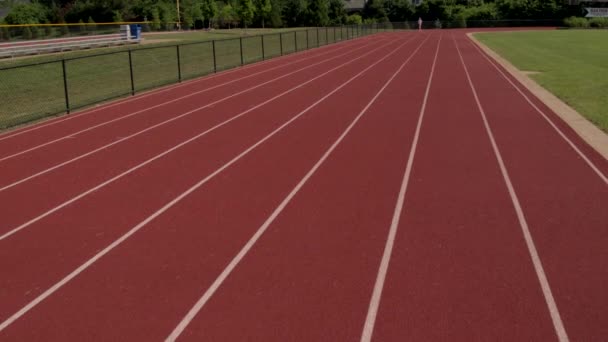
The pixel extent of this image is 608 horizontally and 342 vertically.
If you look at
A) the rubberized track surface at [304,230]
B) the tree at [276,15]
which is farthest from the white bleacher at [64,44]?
the tree at [276,15]

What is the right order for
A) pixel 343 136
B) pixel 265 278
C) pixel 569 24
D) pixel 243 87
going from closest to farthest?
pixel 265 278 → pixel 343 136 → pixel 243 87 → pixel 569 24

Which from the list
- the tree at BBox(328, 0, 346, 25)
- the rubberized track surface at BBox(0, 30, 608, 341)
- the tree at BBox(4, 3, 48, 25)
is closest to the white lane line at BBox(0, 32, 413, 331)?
the rubberized track surface at BBox(0, 30, 608, 341)

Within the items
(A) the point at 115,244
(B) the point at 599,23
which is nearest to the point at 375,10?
(B) the point at 599,23

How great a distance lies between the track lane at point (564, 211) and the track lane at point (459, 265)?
213mm

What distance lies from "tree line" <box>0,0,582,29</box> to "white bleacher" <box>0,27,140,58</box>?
26.4 metres

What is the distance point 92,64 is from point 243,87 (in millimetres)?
12231

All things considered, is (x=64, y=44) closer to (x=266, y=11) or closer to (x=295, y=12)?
(x=266, y=11)

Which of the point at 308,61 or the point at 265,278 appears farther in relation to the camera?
the point at 308,61

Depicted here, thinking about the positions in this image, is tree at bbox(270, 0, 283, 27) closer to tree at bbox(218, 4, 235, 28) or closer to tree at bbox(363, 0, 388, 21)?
tree at bbox(218, 4, 235, 28)

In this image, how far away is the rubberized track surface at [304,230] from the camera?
4.48 m

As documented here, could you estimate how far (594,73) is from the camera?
21109mm

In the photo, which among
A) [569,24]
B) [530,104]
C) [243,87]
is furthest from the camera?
[569,24]

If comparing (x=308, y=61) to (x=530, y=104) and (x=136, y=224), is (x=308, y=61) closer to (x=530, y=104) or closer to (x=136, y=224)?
(x=530, y=104)

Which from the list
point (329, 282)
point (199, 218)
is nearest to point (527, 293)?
point (329, 282)
